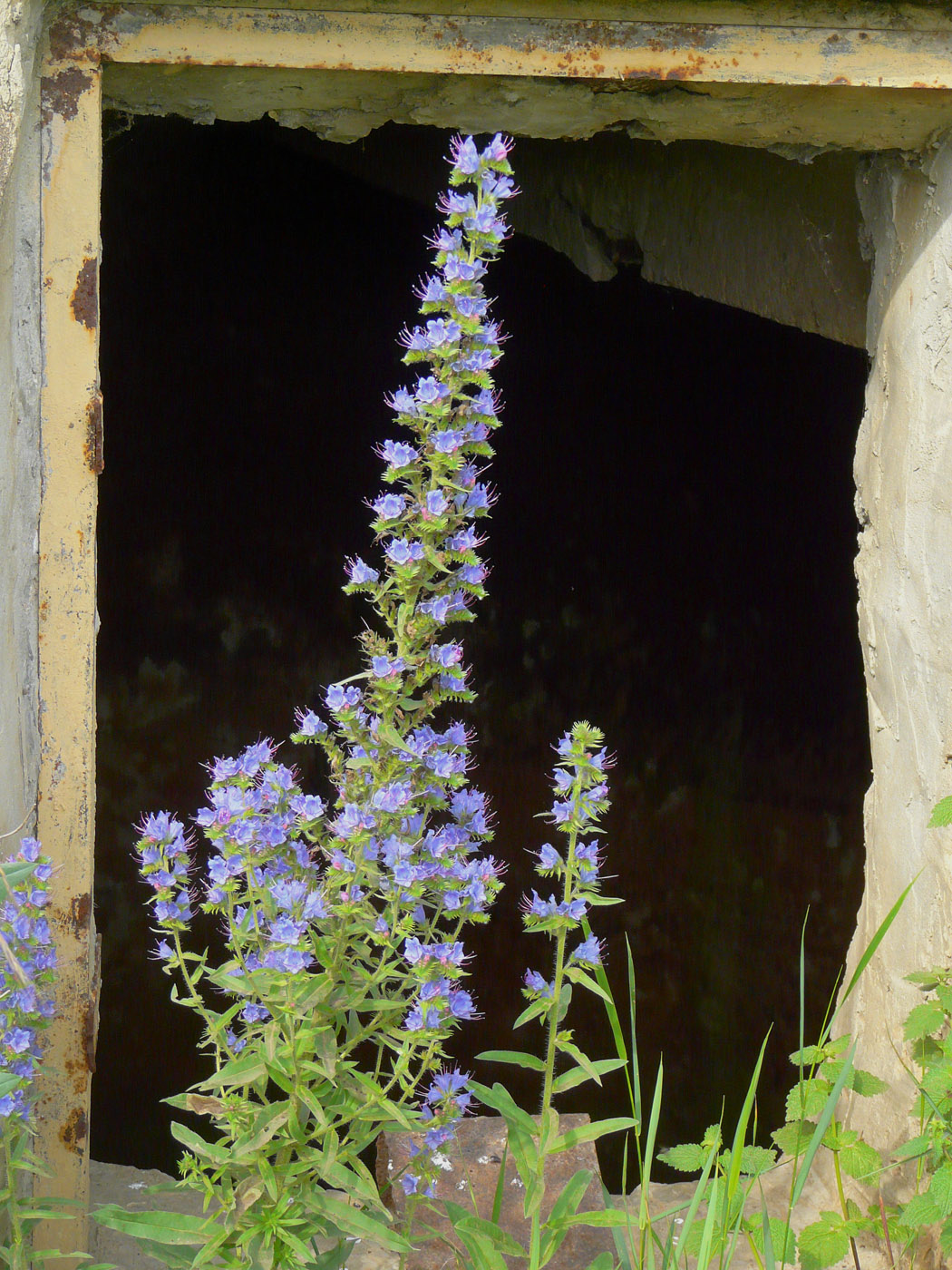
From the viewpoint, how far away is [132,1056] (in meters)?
5.17

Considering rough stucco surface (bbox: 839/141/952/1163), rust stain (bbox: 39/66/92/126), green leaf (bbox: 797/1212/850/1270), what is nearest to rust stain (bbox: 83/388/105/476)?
rust stain (bbox: 39/66/92/126)

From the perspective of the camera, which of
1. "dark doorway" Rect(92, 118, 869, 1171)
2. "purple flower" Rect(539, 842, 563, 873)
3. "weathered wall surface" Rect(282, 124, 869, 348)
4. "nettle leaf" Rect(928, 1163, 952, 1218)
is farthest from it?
"dark doorway" Rect(92, 118, 869, 1171)

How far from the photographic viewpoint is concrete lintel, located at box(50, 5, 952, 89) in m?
1.68

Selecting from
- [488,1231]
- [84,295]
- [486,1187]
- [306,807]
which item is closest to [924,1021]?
[488,1231]

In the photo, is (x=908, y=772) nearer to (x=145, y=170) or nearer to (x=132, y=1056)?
(x=132, y=1056)

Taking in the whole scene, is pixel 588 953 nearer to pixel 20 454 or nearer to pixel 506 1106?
pixel 506 1106

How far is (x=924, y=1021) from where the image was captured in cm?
183

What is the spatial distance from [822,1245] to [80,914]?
3.91ft

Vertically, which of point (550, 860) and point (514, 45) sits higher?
point (514, 45)

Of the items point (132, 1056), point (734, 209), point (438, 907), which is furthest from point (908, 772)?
point (132, 1056)

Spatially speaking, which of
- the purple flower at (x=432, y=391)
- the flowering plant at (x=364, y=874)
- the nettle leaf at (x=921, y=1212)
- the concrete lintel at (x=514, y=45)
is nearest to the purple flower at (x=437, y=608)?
the flowering plant at (x=364, y=874)

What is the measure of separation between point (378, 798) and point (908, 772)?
3.69 ft

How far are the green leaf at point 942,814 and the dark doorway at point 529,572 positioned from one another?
327 cm

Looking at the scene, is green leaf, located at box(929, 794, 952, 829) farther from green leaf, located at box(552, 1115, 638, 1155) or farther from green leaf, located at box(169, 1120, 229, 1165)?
green leaf, located at box(169, 1120, 229, 1165)
